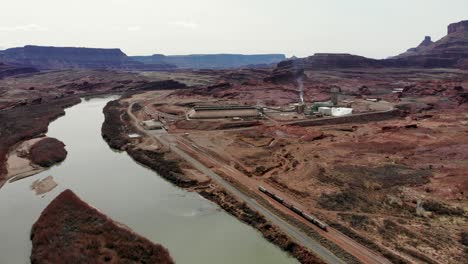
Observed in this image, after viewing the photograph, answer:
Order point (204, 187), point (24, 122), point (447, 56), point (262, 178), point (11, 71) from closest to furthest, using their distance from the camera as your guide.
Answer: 1. point (204, 187)
2. point (262, 178)
3. point (24, 122)
4. point (11, 71)
5. point (447, 56)

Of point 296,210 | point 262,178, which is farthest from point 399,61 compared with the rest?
point 296,210

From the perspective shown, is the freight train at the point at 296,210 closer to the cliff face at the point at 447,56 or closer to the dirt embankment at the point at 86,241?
the dirt embankment at the point at 86,241

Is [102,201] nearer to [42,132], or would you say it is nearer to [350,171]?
[350,171]

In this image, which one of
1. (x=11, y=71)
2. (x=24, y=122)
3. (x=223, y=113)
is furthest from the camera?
(x=11, y=71)

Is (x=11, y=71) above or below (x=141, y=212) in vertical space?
above

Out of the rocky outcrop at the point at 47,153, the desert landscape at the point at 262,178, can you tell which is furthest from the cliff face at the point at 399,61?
the rocky outcrop at the point at 47,153

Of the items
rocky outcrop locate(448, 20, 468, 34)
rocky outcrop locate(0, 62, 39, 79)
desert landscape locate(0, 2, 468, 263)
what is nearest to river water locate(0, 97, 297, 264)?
desert landscape locate(0, 2, 468, 263)

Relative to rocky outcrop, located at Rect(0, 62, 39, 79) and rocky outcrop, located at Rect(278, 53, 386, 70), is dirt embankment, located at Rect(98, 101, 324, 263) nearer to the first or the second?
rocky outcrop, located at Rect(278, 53, 386, 70)

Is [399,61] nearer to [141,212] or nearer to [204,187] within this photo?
[204,187]

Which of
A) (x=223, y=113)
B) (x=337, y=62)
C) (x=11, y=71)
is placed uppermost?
(x=337, y=62)
